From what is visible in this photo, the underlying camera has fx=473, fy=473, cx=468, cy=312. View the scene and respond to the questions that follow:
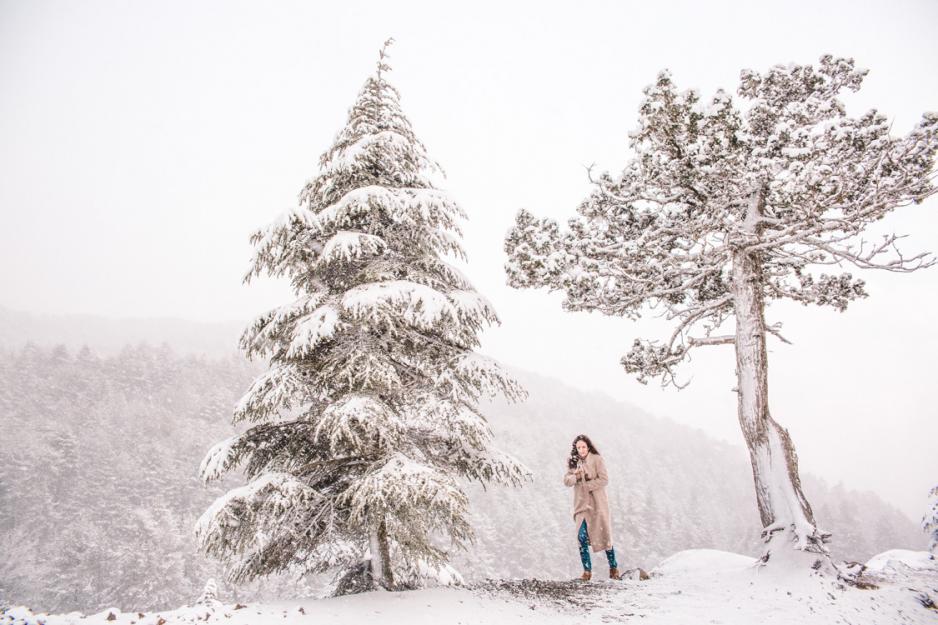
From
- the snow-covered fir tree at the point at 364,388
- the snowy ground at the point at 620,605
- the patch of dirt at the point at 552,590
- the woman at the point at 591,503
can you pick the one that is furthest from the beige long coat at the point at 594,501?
the snow-covered fir tree at the point at 364,388

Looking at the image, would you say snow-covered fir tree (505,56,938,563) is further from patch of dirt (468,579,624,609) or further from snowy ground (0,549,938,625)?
patch of dirt (468,579,624,609)

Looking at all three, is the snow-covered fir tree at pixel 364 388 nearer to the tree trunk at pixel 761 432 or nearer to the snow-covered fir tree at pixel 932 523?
the tree trunk at pixel 761 432

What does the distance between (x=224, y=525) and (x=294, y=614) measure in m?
1.27

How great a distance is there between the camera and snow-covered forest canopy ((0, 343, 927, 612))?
53.0 metres

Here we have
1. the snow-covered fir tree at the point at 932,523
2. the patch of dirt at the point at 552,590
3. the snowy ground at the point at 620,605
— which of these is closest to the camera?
the snowy ground at the point at 620,605

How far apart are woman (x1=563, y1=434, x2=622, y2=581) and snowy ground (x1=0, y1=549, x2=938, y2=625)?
738 millimetres

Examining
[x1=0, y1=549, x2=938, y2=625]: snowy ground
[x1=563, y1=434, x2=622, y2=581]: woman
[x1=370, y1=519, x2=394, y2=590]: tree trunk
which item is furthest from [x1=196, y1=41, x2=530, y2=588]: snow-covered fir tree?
[x1=563, y1=434, x2=622, y2=581]: woman

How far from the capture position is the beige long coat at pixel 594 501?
7.69 meters

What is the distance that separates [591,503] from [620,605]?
6.68 ft

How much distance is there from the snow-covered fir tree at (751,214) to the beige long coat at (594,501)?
2.34m

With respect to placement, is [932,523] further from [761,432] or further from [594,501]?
[594,501]

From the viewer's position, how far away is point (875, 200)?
721 centimetres

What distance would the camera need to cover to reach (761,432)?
24.7 ft

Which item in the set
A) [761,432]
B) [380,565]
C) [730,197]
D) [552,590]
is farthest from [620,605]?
[730,197]
